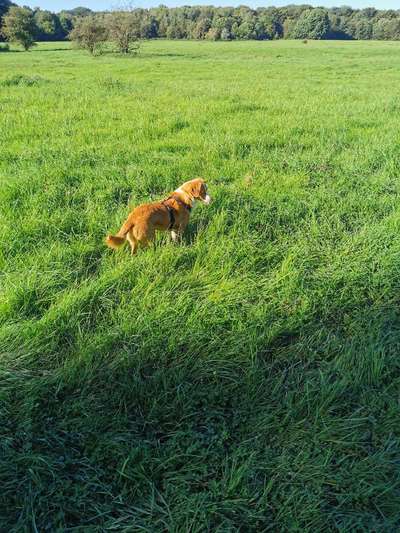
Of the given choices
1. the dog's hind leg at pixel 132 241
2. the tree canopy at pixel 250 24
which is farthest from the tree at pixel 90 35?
the dog's hind leg at pixel 132 241

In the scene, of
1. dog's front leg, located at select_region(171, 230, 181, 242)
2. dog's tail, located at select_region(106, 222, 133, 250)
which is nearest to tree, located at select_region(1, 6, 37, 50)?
dog's front leg, located at select_region(171, 230, 181, 242)

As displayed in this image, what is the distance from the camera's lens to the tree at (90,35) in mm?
40750

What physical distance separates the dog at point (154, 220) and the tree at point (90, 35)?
45.1m

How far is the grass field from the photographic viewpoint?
1.79m

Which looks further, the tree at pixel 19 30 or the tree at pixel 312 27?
the tree at pixel 312 27

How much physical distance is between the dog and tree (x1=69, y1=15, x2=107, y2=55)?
45084 millimetres

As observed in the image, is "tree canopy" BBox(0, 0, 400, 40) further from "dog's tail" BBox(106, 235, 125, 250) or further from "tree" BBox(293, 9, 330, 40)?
"dog's tail" BBox(106, 235, 125, 250)

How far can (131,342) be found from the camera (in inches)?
101

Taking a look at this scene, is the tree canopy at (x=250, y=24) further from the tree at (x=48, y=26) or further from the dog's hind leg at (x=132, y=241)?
the dog's hind leg at (x=132, y=241)

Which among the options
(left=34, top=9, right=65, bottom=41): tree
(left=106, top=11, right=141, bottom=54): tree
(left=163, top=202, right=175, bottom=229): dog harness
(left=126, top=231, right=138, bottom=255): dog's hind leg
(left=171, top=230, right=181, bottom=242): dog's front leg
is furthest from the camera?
(left=34, top=9, right=65, bottom=41): tree

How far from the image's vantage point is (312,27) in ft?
280

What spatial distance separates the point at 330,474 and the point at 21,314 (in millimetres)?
2184

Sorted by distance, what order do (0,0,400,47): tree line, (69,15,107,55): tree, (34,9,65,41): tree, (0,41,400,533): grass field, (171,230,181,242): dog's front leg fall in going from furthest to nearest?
1. (0,0,400,47): tree line
2. (34,9,65,41): tree
3. (69,15,107,55): tree
4. (171,230,181,242): dog's front leg
5. (0,41,400,533): grass field

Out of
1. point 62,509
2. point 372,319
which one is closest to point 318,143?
point 372,319
